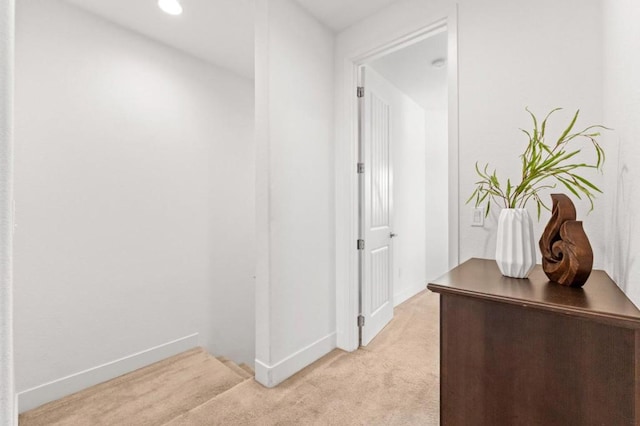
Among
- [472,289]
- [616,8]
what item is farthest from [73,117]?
[616,8]

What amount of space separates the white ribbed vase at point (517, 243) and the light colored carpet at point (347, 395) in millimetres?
1018

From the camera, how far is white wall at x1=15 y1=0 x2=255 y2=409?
190 centimetres

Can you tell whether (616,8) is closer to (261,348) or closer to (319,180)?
(319,180)

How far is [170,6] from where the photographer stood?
212cm

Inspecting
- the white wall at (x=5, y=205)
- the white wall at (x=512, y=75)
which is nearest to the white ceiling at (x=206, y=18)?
the white wall at (x=512, y=75)

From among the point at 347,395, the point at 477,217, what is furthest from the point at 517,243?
the point at 347,395

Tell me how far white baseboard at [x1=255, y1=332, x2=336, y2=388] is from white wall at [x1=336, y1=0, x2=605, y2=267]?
1.27 meters

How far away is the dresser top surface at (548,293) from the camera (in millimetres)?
774

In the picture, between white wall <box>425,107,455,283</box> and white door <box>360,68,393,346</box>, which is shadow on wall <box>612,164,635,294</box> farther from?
white wall <box>425,107,455,283</box>

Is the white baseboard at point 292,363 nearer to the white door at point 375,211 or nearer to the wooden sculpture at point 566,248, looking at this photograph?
the white door at point 375,211

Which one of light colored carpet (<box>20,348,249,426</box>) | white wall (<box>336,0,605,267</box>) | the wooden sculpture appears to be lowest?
light colored carpet (<box>20,348,249,426</box>)

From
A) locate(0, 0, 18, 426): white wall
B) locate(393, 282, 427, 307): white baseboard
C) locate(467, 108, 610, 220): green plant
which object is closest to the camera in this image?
locate(0, 0, 18, 426): white wall

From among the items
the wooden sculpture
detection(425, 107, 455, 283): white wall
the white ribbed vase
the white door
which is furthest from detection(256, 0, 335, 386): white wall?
detection(425, 107, 455, 283): white wall

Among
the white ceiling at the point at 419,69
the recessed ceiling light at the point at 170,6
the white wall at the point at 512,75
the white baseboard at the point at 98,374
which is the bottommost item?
the white baseboard at the point at 98,374
